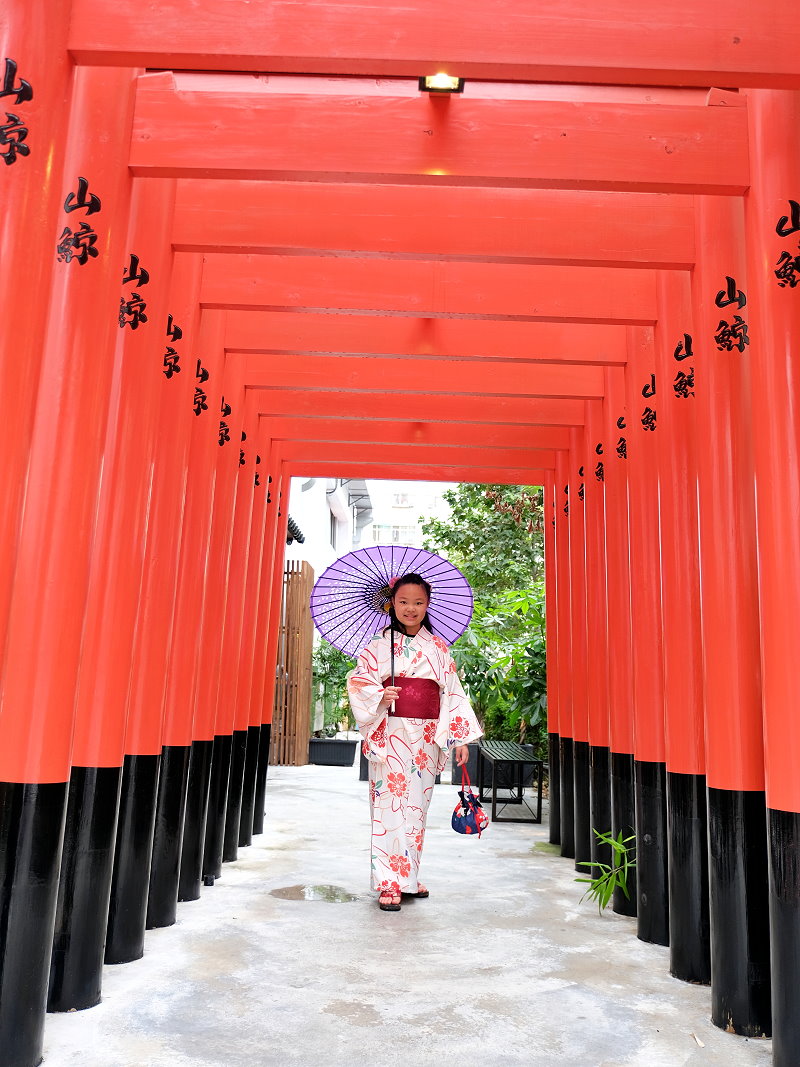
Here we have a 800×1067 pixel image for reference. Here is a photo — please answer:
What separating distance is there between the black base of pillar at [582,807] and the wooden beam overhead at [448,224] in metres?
4.18

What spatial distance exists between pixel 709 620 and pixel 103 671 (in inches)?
103

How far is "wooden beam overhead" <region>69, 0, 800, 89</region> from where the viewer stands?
303 centimetres

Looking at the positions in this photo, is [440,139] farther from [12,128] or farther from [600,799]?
[600,799]

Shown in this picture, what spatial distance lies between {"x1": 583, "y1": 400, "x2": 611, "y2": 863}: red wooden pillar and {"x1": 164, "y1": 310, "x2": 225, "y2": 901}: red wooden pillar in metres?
2.76

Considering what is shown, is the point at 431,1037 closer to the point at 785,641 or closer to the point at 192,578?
the point at 785,641

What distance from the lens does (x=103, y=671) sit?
3.71 meters

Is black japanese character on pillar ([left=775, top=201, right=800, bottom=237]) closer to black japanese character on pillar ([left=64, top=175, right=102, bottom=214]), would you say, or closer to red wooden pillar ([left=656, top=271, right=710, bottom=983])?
red wooden pillar ([left=656, top=271, right=710, bottom=983])

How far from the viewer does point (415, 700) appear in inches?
220

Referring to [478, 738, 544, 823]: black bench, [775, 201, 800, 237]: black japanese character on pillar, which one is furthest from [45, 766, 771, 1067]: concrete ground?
[478, 738, 544, 823]: black bench

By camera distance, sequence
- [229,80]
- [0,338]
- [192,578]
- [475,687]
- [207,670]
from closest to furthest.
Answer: [0,338] → [229,80] → [192,578] → [207,670] → [475,687]

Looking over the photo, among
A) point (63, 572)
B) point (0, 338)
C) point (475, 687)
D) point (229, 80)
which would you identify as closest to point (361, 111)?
point (229, 80)

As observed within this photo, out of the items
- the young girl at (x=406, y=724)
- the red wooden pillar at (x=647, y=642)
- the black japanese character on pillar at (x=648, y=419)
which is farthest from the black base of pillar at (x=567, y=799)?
the black japanese character on pillar at (x=648, y=419)

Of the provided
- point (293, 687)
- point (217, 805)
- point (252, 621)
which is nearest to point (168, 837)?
point (217, 805)

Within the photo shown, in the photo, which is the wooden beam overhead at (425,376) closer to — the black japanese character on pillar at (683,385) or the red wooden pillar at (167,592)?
the red wooden pillar at (167,592)
